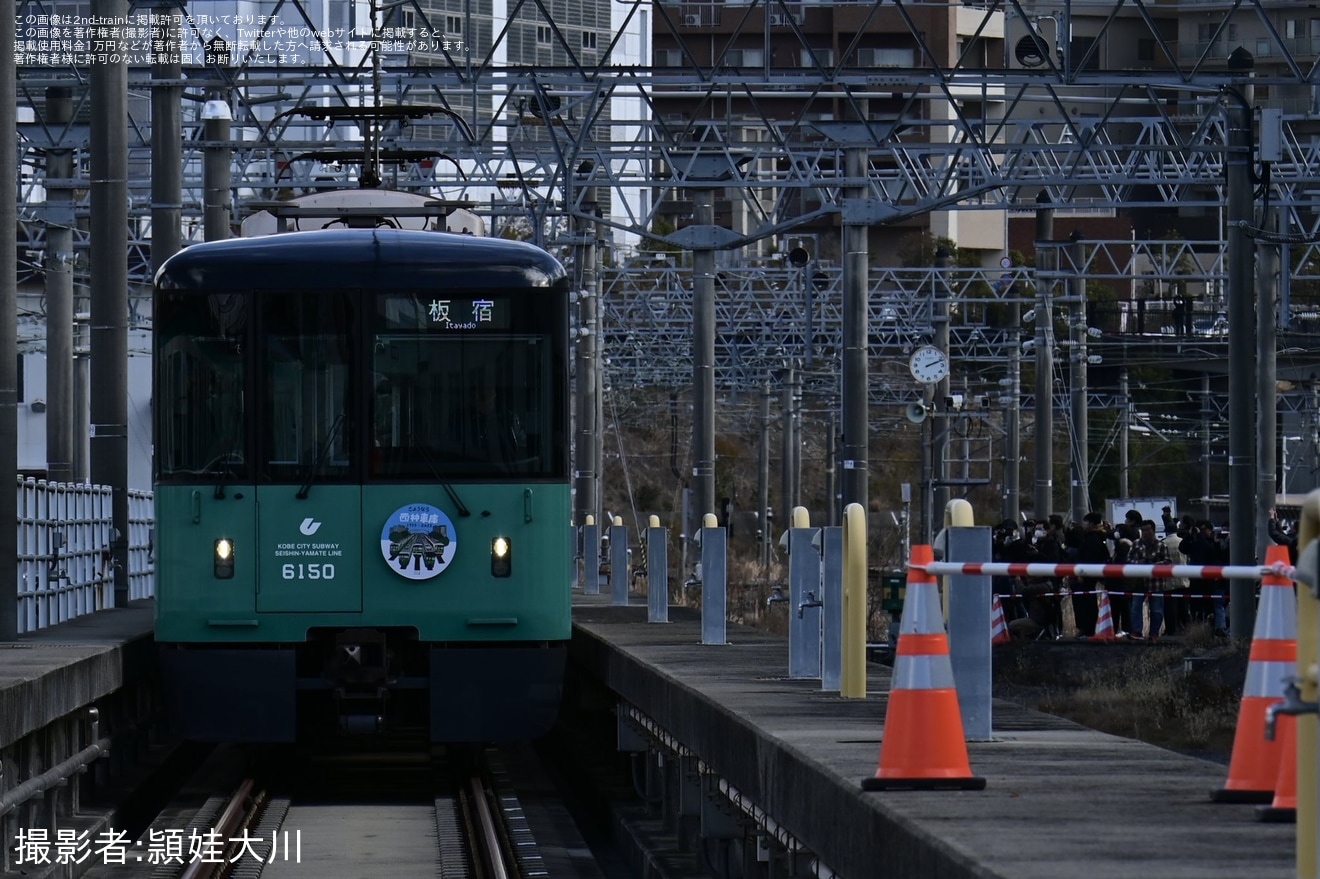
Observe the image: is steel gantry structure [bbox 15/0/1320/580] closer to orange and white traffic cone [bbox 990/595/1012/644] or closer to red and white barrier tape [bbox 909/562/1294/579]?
orange and white traffic cone [bbox 990/595/1012/644]

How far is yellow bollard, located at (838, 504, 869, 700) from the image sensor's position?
34.2 feet

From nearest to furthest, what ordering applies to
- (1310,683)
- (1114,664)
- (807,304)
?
(1310,683) < (1114,664) < (807,304)

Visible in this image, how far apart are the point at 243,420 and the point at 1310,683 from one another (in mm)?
9376

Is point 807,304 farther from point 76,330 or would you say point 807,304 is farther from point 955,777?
point 955,777

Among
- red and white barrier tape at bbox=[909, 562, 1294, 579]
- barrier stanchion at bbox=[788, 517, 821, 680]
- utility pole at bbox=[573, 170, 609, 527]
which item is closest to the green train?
barrier stanchion at bbox=[788, 517, 821, 680]

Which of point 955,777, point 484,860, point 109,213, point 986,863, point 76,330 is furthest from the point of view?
point 76,330

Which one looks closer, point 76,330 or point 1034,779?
point 1034,779

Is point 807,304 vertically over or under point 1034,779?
over

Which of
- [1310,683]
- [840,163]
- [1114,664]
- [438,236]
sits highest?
[840,163]

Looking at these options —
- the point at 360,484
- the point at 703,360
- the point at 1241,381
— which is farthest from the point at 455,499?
the point at 703,360

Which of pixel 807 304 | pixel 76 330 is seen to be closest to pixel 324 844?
pixel 807 304

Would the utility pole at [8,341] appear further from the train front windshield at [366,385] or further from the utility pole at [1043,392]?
the utility pole at [1043,392]

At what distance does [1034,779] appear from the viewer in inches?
302

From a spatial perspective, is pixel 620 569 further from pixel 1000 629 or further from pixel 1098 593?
pixel 1098 593
